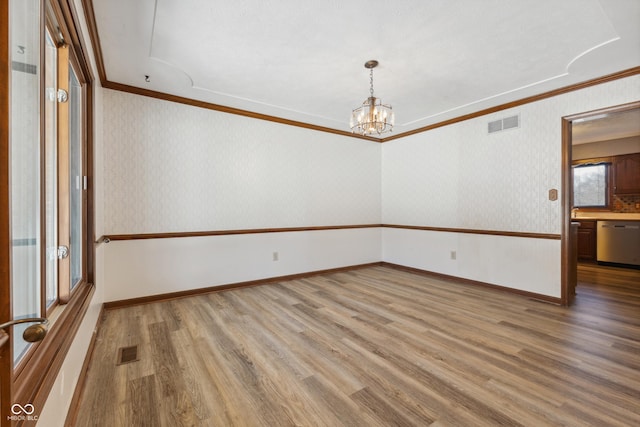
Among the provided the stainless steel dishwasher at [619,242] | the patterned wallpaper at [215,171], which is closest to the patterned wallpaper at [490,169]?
the patterned wallpaper at [215,171]

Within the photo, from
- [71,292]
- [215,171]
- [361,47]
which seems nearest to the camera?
[71,292]

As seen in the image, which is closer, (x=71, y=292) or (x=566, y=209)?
(x=71, y=292)

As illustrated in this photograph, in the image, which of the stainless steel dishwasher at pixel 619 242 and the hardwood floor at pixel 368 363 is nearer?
the hardwood floor at pixel 368 363

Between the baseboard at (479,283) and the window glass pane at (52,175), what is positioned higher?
the window glass pane at (52,175)

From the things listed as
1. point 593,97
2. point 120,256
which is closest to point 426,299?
point 593,97

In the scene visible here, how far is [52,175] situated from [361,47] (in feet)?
8.13

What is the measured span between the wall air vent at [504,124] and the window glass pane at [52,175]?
4.67 metres

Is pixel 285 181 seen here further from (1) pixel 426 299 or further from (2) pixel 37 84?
(2) pixel 37 84

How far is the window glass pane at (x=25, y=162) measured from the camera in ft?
3.18

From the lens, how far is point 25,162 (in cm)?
107

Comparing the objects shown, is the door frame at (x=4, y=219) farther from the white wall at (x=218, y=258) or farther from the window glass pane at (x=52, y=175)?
the white wall at (x=218, y=258)

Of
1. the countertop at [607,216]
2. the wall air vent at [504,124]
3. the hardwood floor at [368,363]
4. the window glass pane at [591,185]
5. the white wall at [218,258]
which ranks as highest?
the wall air vent at [504,124]

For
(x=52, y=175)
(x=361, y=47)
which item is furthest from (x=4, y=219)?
(x=361, y=47)

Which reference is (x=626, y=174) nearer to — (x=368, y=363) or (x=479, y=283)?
(x=479, y=283)
